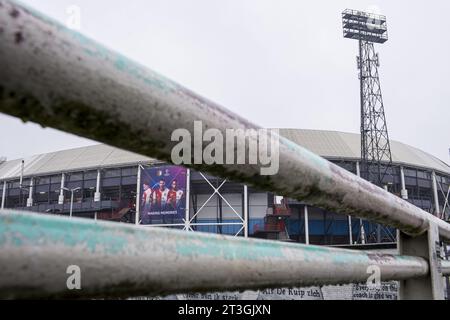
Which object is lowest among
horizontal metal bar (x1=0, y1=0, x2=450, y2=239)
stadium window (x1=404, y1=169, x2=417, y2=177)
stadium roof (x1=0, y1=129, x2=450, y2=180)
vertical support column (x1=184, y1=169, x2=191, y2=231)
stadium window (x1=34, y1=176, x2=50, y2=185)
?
horizontal metal bar (x1=0, y1=0, x2=450, y2=239)

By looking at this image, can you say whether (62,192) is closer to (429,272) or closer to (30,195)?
(30,195)

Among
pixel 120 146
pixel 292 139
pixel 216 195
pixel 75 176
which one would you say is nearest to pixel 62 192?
pixel 75 176

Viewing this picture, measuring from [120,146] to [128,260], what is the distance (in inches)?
5.0

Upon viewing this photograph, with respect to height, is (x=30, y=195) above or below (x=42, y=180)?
below

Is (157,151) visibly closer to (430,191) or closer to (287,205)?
(287,205)

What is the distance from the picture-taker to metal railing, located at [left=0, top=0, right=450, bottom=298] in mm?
352

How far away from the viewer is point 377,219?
3.20 feet

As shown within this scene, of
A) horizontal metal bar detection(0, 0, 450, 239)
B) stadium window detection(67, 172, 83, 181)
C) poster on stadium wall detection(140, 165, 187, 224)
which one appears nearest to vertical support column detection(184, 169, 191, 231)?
poster on stadium wall detection(140, 165, 187, 224)

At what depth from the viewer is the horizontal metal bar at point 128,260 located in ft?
1.21

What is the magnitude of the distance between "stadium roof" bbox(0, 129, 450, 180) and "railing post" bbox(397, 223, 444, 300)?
2187cm

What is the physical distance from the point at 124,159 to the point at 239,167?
2427cm

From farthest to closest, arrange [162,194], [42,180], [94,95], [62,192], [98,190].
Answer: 1. [42,180]
2. [62,192]
3. [98,190]
4. [162,194]
5. [94,95]

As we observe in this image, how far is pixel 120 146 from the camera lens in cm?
46

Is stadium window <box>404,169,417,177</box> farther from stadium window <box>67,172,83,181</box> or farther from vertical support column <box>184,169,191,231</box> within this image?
stadium window <box>67,172,83,181</box>
